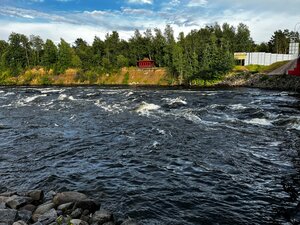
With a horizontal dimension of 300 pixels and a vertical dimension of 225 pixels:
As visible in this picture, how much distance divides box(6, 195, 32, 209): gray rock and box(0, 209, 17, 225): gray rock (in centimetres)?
105

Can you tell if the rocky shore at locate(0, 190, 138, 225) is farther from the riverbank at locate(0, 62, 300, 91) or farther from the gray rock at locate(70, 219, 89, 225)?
the riverbank at locate(0, 62, 300, 91)

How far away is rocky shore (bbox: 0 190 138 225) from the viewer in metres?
11.5

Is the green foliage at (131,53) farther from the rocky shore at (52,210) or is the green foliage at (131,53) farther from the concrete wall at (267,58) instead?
the rocky shore at (52,210)

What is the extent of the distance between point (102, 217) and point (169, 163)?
8057 millimetres

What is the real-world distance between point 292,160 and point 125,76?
9119 cm

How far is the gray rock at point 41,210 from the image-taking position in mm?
12100

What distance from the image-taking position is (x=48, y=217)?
11766 mm

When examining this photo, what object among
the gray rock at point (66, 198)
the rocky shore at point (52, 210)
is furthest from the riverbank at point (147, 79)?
the rocky shore at point (52, 210)

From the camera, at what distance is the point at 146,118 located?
34219mm

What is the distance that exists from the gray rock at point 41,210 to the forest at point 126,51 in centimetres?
8239

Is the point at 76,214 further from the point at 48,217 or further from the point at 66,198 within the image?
the point at 66,198

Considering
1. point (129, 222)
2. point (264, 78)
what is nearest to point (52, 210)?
point (129, 222)

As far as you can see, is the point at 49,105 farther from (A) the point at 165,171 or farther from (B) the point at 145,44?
(B) the point at 145,44

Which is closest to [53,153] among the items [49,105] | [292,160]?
[292,160]
